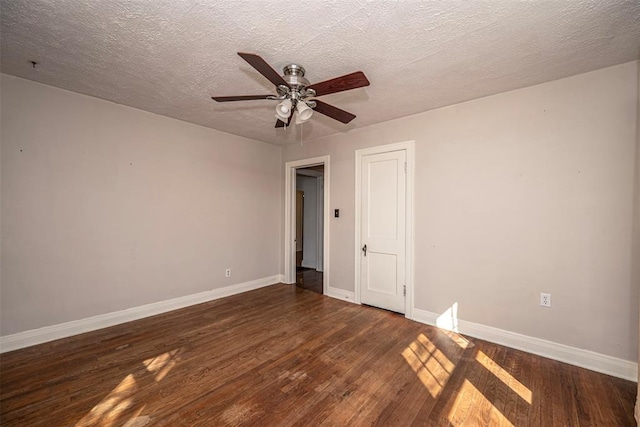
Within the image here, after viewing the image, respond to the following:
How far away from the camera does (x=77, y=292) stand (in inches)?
115

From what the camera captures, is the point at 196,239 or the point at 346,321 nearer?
the point at 346,321

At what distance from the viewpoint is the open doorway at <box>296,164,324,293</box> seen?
6422mm

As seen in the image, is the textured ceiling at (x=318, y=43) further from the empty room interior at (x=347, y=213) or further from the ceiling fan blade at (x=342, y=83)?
the ceiling fan blade at (x=342, y=83)

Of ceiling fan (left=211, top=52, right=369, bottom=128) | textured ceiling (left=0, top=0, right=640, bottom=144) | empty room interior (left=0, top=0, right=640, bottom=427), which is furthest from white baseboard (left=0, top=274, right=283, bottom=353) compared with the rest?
ceiling fan (left=211, top=52, right=369, bottom=128)

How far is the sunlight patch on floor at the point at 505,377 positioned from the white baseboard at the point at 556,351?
350 mm

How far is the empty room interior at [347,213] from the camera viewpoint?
183 centimetres

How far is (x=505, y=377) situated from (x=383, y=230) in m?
1.98

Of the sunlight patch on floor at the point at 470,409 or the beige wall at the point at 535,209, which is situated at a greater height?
the beige wall at the point at 535,209

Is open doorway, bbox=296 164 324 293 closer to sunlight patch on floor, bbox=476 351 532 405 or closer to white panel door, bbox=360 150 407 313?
white panel door, bbox=360 150 407 313

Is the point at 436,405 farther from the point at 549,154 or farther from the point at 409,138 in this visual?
the point at 409,138

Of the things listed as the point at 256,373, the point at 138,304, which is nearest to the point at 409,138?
the point at 256,373

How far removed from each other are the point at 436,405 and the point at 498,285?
1510 millimetres

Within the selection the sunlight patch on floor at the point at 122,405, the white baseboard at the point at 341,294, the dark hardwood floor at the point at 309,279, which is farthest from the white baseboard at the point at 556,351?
the sunlight patch on floor at the point at 122,405

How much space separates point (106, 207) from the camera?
3123mm
